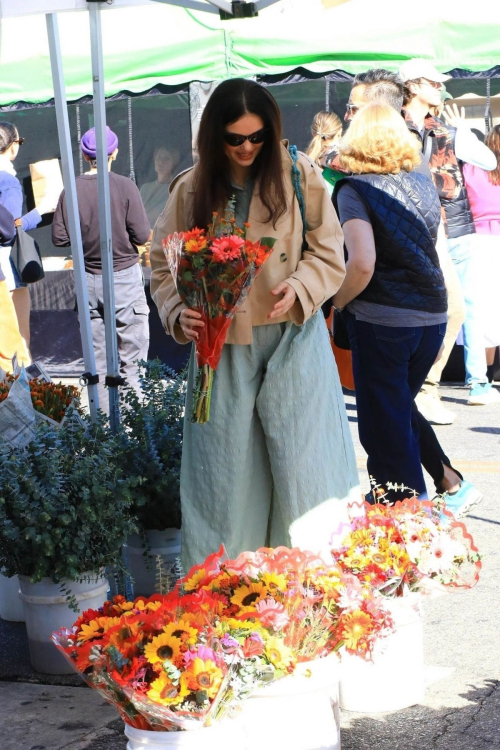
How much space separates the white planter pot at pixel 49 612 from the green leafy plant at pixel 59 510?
7 centimetres

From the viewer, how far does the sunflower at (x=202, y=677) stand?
2232mm

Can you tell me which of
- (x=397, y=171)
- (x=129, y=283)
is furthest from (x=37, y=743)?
(x=129, y=283)

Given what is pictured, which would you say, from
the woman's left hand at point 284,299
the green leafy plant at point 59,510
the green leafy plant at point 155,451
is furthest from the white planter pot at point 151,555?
the woman's left hand at point 284,299

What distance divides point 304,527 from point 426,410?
4550 mm

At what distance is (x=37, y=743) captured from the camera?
310 cm

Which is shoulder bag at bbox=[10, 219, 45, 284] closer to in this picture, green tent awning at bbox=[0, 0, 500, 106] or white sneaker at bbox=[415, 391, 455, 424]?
green tent awning at bbox=[0, 0, 500, 106]

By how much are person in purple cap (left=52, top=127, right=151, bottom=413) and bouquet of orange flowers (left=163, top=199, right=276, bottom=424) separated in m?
3.90

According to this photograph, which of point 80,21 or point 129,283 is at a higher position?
point 80,21

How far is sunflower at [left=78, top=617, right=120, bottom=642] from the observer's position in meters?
2.43

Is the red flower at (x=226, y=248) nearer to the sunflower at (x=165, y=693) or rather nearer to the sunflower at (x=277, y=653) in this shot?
the sunflower at (x=277, y=653)

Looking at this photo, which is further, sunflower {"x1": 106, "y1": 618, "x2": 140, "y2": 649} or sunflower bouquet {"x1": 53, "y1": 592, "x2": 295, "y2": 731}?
sunflower {"x1": 106, "y1": 618, "x2": 140, "y2": 649}

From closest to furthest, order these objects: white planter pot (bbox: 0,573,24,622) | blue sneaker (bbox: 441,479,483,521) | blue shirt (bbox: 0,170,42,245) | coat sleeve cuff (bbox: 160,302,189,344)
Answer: coat sleeve cuff (bbox: 160,302,189,344) < white planter pot (bbox: 0,573,24,622) < blue sneaker (bbox: 441,479,483,521) < blue shirt (bbox: 0,170,42,245)

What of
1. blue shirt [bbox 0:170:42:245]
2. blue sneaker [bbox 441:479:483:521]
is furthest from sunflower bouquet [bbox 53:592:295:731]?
blue shirt [bbox 0:170:42:245]

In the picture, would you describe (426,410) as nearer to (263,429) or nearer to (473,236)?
Answer: (473,236)
